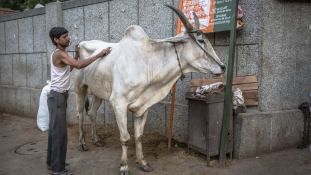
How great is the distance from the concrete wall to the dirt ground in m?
0.31

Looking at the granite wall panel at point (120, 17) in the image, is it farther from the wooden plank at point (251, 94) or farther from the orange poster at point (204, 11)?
the wooden plank at point (251, 94)

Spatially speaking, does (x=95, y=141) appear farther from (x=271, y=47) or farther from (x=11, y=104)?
(x=11, y=104)

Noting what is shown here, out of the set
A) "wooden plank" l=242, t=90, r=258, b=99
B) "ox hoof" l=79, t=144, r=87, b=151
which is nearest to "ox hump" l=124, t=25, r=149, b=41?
"wooden plank" l=242, t=90, r=258, b=99

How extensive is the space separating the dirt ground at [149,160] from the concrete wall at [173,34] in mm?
311

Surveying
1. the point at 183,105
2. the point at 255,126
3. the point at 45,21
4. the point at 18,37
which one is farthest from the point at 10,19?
the point at 255,126

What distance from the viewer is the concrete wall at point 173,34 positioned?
4004 mm

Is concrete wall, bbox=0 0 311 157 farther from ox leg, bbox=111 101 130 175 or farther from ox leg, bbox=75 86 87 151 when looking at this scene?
ox leg, bbox=111 101 130 175

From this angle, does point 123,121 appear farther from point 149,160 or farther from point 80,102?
point 80,102

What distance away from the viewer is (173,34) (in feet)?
16.2

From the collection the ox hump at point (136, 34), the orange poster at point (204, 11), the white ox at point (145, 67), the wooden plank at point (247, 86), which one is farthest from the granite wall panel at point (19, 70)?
the wooden plank at point (247, 86)

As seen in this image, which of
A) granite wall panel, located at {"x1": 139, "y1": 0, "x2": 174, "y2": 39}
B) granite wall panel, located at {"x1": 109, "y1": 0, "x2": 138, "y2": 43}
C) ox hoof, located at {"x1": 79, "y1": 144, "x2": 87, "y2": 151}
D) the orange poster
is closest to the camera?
the orange poster

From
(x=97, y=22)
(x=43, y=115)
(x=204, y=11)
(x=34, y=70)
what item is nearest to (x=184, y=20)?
(x=204, y=11)

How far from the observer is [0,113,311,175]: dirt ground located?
145 inches

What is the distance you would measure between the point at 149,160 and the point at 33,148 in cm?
215
